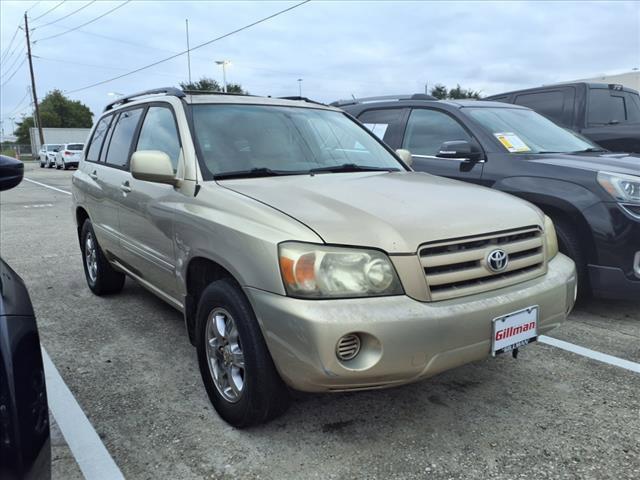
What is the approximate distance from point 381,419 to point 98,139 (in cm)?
367

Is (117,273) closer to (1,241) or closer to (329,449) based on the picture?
(329,449)

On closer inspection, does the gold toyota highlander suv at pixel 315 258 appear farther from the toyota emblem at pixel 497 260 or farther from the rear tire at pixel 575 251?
the rear tire at pixel 575 251

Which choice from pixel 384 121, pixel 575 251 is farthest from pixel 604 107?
pixel 575 251

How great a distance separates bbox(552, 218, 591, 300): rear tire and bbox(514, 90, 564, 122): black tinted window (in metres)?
3.62

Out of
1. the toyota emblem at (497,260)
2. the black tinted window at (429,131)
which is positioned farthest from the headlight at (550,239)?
the black tinted window at (429,131)

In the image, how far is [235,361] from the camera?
2531 mm

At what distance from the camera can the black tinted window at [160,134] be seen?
323 centimetres

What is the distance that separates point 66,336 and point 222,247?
2.06m

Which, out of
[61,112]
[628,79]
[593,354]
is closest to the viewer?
[593,354]

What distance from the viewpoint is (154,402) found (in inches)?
113

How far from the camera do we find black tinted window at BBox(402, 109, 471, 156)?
507cm

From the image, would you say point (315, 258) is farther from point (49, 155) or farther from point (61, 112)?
point (61, 112)

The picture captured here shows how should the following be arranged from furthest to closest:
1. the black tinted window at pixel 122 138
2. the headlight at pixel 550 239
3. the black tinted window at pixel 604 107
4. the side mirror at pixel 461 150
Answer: the black tinted window at pixel 604 107
the side mirror at pixel 461 150
the black tinted window at pixel 122 138
the headlight at pixel 550 239

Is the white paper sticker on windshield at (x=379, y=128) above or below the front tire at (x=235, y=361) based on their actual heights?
above
